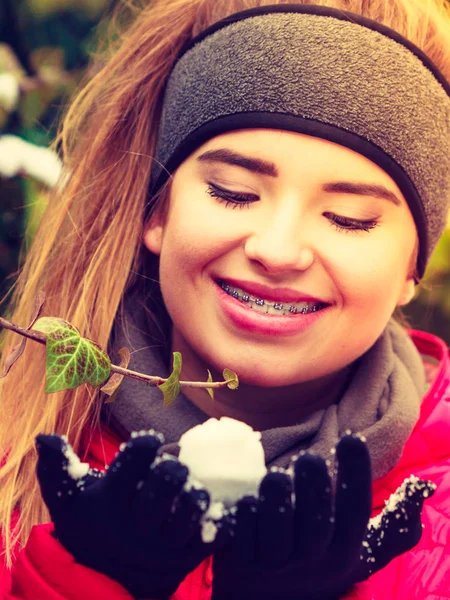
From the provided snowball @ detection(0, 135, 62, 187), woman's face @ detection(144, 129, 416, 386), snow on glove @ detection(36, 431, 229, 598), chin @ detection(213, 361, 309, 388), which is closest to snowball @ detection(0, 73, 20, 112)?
snowball @ detection(0, 135, 62, 187)

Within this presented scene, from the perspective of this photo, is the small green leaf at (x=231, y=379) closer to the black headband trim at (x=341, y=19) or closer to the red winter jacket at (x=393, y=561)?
the red winter jacket at (x=393, y=561)

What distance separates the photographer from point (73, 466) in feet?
3.24

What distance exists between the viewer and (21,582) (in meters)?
1.22

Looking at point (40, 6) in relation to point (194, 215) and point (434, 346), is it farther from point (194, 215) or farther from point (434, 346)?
point (434, 346)

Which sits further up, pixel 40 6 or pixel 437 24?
pixel 437 24

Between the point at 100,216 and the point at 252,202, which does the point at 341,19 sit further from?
the point at 100,216

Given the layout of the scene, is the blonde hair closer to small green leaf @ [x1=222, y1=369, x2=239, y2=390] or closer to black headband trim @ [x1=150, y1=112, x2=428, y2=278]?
black headband trim @ [x1=150, y1=112, x2=428, y2=278]

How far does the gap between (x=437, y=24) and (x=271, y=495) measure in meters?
1.26

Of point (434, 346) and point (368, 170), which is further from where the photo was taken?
point (434, 346)

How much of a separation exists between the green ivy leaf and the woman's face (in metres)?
0.45

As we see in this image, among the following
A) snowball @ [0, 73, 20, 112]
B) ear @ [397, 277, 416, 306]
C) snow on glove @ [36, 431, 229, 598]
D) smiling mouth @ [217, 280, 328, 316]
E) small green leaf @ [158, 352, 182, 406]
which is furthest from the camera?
snowball @ [0, 73, 20, 112]

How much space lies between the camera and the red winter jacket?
3.85ft

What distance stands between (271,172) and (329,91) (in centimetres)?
22

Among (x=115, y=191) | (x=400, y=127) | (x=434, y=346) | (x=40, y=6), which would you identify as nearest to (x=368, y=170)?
(x=400, y=127)
